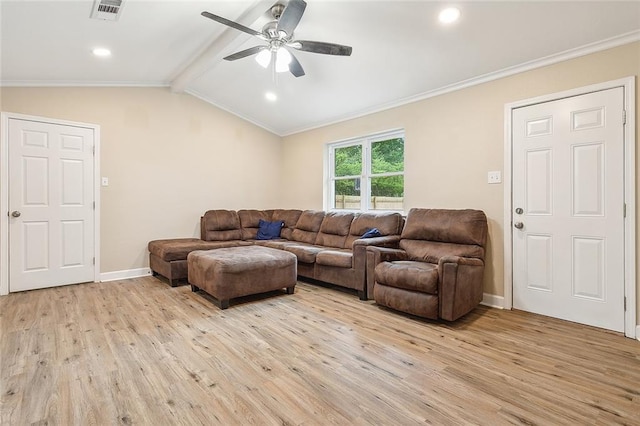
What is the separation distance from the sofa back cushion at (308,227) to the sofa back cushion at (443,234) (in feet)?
5.15

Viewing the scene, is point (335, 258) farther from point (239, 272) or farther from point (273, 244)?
point (273, 244)

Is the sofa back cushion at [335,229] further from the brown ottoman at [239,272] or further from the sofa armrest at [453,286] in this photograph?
the sofa armrest at [453,286]

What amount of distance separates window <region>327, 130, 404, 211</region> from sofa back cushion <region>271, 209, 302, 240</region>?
629mm

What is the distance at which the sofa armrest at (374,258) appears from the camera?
334cm

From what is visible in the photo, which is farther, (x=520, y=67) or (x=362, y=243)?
(x=362, y=243)

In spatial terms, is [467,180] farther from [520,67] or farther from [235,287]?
[235,287]

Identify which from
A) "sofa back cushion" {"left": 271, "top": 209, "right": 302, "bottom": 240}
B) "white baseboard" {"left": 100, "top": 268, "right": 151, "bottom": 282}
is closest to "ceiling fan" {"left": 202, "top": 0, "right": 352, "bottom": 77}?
"sofa back cushion" {"left": 271, "top": 209, "right": 302, "bottom": 240}

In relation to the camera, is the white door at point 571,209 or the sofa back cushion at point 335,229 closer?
the white door at point 571,209

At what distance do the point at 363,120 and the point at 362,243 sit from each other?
218 centimetres

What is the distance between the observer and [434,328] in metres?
2.75

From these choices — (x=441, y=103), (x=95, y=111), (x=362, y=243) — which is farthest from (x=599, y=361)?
(x=95, y=111)

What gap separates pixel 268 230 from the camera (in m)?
5.41

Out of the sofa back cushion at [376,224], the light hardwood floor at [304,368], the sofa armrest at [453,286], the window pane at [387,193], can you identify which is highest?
the window pane at [387,193]

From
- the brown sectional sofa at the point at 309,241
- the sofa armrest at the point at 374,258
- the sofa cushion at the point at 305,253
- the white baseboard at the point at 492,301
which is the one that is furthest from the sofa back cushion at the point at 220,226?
the white baseboard at the point at 492,301
